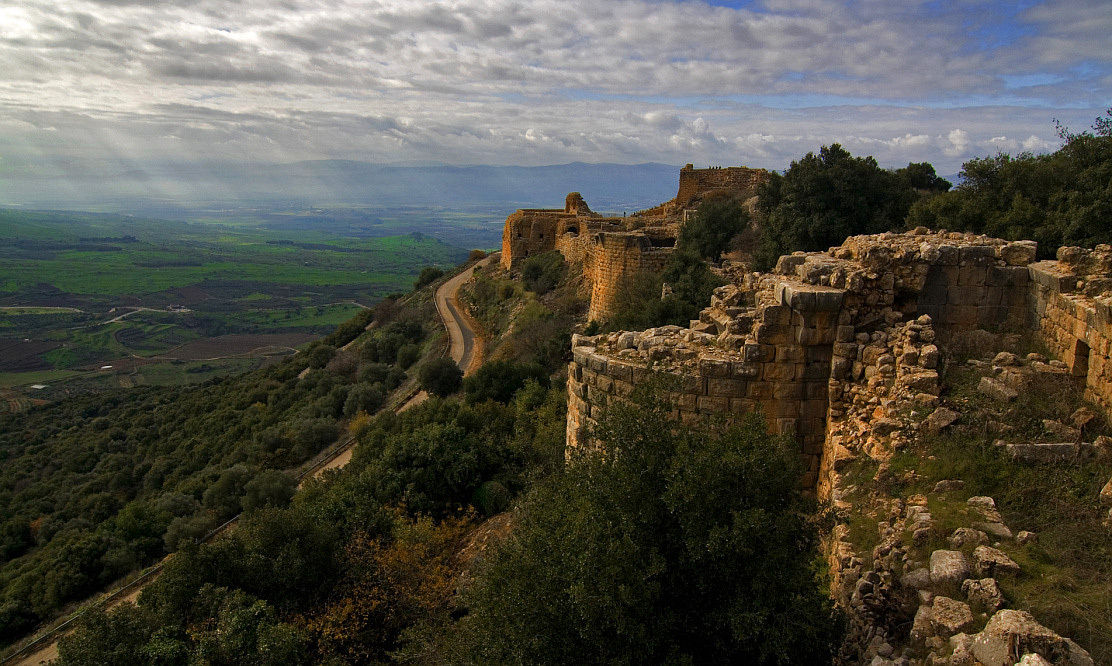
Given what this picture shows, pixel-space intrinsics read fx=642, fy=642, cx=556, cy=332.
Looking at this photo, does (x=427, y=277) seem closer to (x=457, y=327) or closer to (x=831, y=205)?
(x=457, y=327)

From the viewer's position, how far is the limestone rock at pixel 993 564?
3.99m

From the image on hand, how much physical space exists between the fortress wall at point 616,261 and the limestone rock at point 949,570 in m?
18.1

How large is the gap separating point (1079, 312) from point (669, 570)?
441cm

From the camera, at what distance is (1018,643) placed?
3.31 meters

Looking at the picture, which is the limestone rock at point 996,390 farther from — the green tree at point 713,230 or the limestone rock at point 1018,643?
the green tree at point 713,230

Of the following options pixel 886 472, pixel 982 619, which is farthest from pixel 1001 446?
pixel 982 619

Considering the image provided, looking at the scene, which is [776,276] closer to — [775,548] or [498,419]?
[775,548]

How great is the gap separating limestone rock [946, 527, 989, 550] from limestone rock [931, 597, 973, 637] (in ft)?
1.71

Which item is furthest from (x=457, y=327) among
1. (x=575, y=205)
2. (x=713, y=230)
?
(x=713, y=230)

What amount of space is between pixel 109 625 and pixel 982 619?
9.01 m

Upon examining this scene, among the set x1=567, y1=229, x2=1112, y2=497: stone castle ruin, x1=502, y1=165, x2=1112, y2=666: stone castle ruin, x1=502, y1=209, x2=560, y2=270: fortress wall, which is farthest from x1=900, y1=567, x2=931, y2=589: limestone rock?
x1=502, y1=209, x2=560, y2=270: fortress wall

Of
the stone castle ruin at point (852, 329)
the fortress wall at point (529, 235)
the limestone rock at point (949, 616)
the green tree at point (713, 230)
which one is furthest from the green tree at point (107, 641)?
the fortress wall at point (529, 235)

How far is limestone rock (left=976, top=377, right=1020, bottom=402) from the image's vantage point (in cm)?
552

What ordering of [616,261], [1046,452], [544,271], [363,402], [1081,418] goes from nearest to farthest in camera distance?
1. [1046,452]
2. [1081,418]
3. [616,261]
4. [363,402]
5. [544,271]
